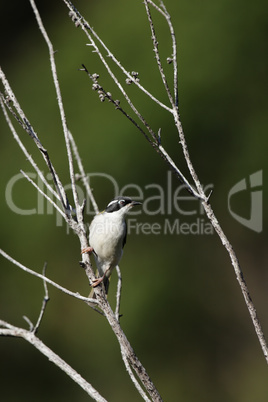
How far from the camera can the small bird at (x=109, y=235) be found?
4.94 m

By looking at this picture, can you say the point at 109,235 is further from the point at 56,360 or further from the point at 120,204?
the point at 56,360

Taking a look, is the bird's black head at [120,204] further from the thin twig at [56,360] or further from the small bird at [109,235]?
the thin twig at [56,360]

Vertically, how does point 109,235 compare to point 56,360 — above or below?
above

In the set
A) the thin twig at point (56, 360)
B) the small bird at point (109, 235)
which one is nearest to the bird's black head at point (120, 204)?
the small bird at point (109, 235)

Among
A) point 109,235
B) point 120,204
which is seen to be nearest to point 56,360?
point 109,235

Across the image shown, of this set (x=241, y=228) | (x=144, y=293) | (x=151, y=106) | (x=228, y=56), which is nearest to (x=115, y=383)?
(x=144, y=293)

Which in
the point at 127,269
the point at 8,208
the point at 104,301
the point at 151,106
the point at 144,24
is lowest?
the point at 127,269

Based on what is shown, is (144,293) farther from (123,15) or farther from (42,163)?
(123,15)

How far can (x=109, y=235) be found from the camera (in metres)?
4.94

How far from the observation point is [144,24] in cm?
773

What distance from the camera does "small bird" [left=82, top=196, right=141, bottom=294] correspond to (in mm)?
4938

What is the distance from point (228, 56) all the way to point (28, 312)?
14.0ft

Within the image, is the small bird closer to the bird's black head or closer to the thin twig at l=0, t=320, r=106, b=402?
the bird's black head

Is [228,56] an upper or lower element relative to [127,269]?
upper
